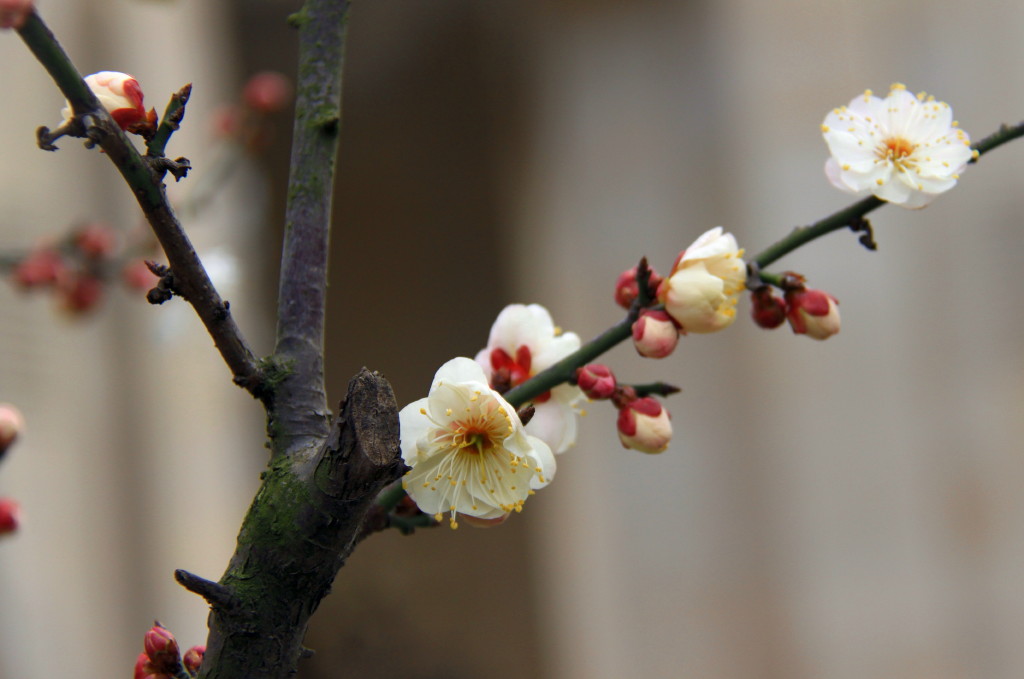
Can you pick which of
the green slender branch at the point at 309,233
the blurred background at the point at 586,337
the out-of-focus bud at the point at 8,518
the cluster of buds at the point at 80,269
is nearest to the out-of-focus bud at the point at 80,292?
the cluster of buds at the point at 80,269

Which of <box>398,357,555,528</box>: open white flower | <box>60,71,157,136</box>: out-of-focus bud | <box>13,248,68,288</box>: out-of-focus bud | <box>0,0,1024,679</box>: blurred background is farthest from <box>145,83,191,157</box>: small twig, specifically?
<box>0,0,1024,679</box>: blurred background

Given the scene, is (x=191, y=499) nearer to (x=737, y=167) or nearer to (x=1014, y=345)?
(x=737, y=167)

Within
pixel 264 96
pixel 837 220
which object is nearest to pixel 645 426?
pixel 837 220

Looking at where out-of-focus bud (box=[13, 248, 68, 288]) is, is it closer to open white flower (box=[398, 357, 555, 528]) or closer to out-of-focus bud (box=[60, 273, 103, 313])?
out-of-focus bud (box=[60, 273, 103, 313])

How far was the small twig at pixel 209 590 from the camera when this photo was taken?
363 mm

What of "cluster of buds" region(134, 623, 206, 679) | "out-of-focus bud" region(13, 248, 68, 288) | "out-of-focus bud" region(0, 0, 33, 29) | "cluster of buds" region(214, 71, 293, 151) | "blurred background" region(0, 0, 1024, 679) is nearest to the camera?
"out-of-focus bud" region(0, 0, 33, 29)

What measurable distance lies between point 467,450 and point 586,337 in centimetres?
202

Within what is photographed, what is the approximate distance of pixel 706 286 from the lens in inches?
17.7

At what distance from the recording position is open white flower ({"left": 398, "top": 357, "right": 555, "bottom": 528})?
40 cm

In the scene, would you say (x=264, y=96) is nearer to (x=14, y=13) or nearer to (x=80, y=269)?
(x=80, y=269)

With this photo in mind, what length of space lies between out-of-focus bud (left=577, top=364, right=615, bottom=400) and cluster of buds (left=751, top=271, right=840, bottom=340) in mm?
90

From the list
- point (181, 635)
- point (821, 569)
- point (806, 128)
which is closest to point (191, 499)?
point (181, 635)

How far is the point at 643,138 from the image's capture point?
2598 millimetres

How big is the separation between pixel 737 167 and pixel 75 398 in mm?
1458
